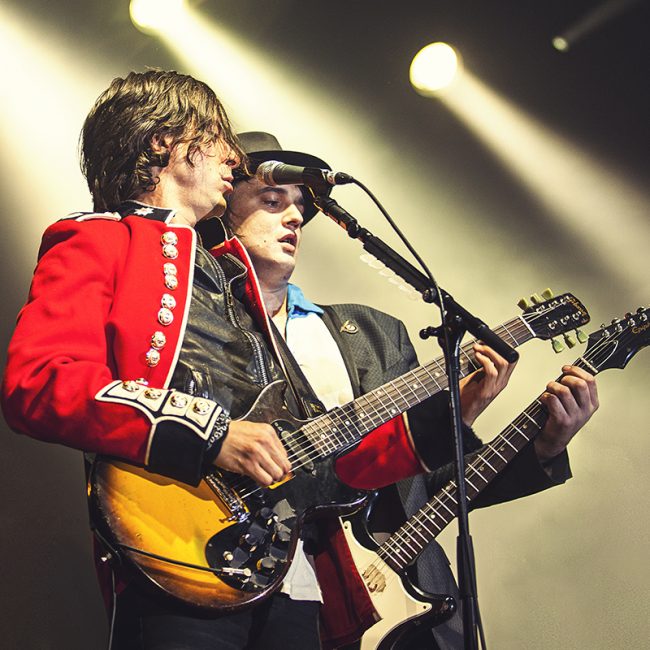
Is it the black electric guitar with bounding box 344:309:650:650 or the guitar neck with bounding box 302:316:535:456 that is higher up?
the guitar neck with bounding box 302:316:535:456

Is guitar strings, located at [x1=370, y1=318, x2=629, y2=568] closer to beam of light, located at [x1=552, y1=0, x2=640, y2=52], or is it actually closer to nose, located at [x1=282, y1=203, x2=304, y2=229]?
nose, located at [x1=282, y1=203, x2=304, y2=229]

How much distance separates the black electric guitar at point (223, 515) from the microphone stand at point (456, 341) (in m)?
0.42

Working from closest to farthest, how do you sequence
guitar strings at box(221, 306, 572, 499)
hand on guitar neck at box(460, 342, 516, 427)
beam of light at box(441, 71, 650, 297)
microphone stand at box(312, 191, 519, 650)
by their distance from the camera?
microphone stand at box(312, 191, 519, 650)
guitar strings at box(221, 306, 572, 499)
hand on guitar neck at box(460, 342, 516, 427)
beam of light at box(441, 71, 650, 297)

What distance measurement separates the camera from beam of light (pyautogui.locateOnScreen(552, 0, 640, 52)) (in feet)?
13.1

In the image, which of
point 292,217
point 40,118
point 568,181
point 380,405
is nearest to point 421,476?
point 380,405

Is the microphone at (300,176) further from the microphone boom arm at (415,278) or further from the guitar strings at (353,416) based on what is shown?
the guitar strings at (353,416)

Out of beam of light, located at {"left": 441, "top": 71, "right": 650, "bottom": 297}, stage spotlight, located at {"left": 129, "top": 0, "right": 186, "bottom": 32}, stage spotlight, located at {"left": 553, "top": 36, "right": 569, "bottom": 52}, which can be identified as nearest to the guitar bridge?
stage spotlight, located at {"left": 129, "top": 0, "right": 186, "bottom": 32}

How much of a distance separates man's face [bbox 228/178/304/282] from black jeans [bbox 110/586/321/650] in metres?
1.34

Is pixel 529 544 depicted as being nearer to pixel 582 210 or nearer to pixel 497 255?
pixel 497 255

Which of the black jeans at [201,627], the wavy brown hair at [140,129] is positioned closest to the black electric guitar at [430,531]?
the black jeans at [201,627]

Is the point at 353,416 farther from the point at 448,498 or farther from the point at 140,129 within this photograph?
the point at 140,129

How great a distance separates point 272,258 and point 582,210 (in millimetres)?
1682

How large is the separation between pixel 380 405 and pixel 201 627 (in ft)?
2.70

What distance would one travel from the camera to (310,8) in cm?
383
